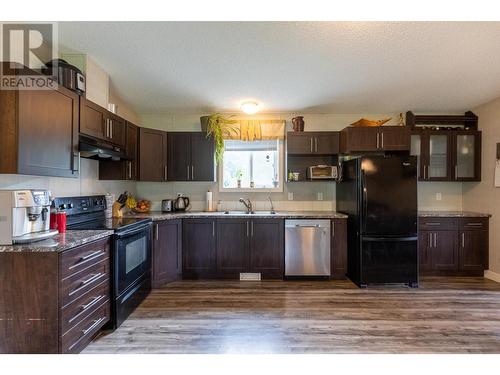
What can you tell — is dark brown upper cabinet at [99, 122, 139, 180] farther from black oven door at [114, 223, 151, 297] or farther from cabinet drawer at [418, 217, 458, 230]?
cabinet drawer at [418, 217, 458, 230]

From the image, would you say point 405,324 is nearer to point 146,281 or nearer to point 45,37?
point 146,281

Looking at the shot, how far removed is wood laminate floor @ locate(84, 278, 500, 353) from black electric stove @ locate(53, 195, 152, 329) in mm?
158

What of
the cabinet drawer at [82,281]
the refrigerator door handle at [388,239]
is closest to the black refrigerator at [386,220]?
the refrigerator door handle at [388,239]

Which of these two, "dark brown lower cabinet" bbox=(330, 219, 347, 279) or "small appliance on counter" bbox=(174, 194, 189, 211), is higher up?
"small appliance on counter" bbox=(174, 194, 189, 211)

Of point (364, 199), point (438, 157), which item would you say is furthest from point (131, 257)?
point (438, 157)

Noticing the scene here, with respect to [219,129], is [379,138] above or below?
below

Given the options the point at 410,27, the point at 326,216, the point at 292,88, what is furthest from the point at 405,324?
the point at 292,88

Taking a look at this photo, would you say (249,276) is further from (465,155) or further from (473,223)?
(465,155)

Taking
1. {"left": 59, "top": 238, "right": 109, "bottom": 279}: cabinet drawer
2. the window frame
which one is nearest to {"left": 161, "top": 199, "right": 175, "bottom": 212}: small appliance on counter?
the window frame

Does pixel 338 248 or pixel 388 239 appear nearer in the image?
pixel 388 239

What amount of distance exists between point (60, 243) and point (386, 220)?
11.1 ft

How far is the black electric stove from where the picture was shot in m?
2.27

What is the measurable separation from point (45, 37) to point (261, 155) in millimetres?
2944

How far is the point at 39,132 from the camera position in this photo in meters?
1.85
